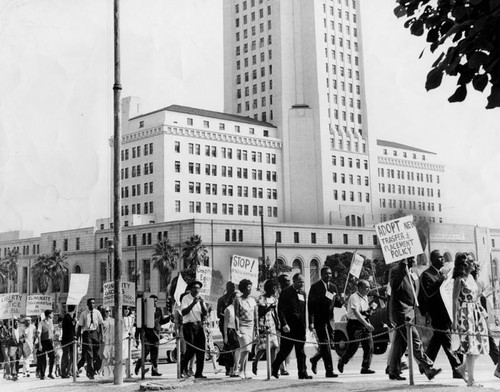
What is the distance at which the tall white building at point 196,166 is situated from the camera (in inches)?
4055

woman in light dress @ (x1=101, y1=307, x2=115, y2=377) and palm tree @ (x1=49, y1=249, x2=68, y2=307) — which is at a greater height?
palm tree @ (x1=49, y1=249, x2=68, y2=307)

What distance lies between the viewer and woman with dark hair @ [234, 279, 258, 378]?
14039mm

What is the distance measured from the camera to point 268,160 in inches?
4520

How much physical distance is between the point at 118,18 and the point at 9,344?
946cm

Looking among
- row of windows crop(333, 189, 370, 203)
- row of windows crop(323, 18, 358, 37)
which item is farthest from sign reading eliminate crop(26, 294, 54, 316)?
row of windows crop(323, 18, 358, 37)

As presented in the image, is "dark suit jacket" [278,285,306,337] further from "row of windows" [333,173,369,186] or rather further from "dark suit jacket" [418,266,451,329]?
"row of windows" [333,173,369,186]

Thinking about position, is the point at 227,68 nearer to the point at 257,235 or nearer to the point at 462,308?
the point at 257,235

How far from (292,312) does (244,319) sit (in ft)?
4.21

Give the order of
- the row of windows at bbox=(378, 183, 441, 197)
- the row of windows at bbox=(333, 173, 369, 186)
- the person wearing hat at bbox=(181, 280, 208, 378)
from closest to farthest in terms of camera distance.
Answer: the person wearing hat at bbox=(181, 280, 208, 378) < the row of windows at bbox=(333, 173, 369, 186) < the row of windows at bbox=(378, 183, 441, 197)

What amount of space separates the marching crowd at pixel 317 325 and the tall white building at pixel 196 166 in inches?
3314

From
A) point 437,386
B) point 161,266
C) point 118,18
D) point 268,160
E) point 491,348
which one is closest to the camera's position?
point 437,386

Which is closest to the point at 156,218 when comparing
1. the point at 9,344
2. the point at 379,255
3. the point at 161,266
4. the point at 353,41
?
the point at 161,266

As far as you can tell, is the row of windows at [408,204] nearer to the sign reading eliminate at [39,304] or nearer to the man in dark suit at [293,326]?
the sign reading eliminate at [39,304]

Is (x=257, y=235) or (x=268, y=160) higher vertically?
(x=268, y=160)
